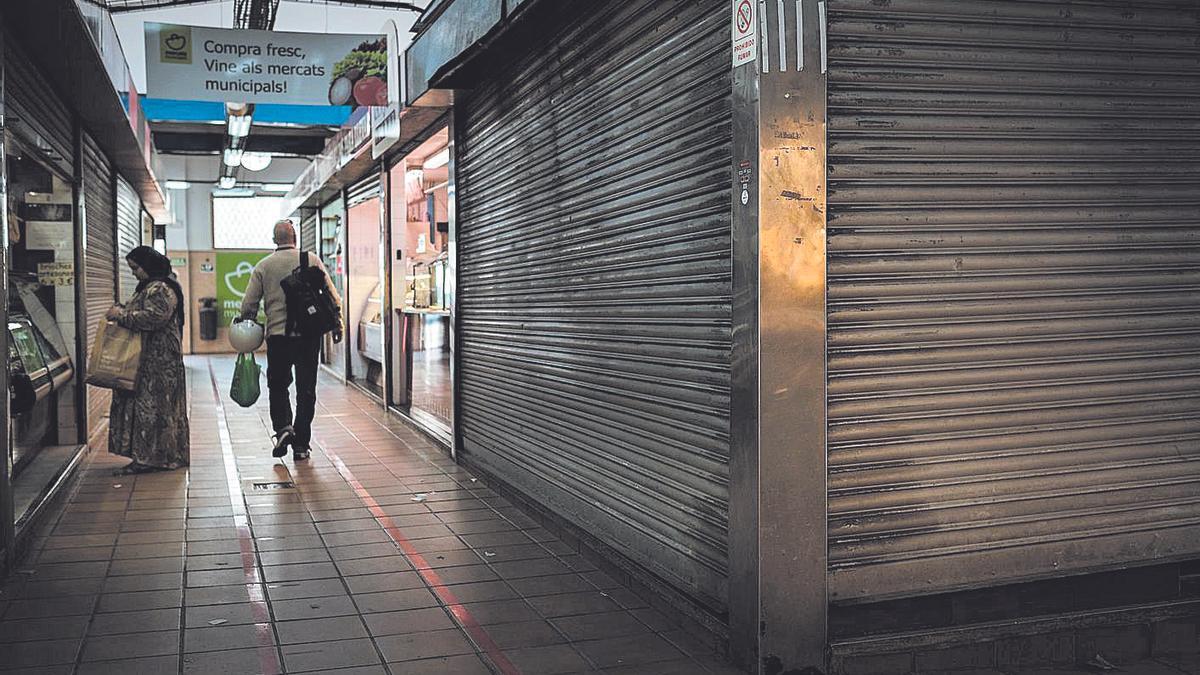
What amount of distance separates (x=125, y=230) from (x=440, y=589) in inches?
429

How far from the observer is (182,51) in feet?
36.6

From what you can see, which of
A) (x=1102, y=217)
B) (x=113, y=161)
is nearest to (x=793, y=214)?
(x=1102, y=217)

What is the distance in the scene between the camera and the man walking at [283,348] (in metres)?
8.48

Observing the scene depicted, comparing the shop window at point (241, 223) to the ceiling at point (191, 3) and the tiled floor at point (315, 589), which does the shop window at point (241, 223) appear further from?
the tiled floor at point (315, 589)

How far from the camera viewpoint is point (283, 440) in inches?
335

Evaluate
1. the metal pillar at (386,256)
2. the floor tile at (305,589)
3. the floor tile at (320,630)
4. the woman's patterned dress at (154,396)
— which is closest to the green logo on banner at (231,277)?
the metal pillar at (386,256)

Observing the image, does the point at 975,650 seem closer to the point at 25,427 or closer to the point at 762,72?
the point at 762,72

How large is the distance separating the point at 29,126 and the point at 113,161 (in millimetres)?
6247

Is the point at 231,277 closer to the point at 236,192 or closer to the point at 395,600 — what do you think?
the point at 236,192

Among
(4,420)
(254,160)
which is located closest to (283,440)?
(4,420)

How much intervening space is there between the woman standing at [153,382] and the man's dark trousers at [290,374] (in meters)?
0.70

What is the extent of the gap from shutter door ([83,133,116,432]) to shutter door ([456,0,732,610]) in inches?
177

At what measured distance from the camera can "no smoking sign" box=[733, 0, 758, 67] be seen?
368cm

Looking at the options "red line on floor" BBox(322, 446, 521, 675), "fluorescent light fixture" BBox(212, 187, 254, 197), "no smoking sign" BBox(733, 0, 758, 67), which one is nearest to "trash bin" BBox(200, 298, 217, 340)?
"fluorescent light fixture" BBox(212, 187, 254, 197)
